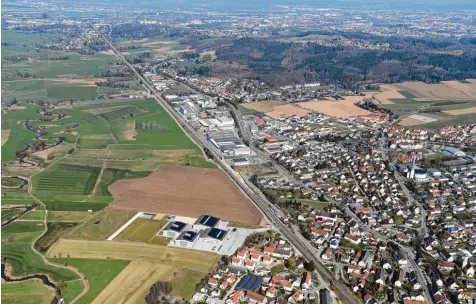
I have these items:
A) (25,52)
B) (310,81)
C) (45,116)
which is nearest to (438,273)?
(45,116)

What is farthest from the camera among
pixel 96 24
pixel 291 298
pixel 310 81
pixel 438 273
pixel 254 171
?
pixel 96 24

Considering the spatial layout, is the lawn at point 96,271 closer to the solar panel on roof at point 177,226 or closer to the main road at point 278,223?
the solar panel on roof at point 177,226

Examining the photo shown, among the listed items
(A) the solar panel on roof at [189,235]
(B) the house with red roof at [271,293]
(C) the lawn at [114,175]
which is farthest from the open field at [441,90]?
(B) the house with red roof at [271,293]

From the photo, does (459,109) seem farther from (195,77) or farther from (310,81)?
(195,77)

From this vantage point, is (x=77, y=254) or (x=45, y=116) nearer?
(x=77, y=254)

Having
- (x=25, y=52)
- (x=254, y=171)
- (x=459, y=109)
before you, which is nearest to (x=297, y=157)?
(x=254, y=171)

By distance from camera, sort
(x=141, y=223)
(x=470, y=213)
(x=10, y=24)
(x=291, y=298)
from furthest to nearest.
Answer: (x=10, y=24) → (x=470, y=213) → (x=141, y=223) → (x=291, y=298)

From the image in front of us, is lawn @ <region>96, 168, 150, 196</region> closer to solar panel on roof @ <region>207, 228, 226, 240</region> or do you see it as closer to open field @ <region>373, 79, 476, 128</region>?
solar panel on roof @ <region>207, 228, 226, 240</region>
